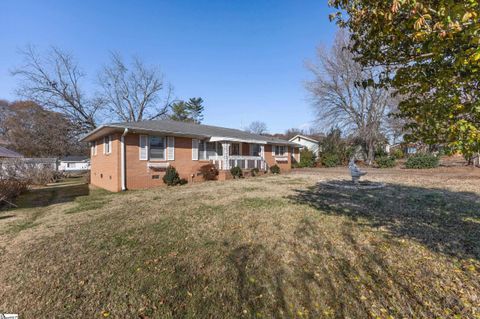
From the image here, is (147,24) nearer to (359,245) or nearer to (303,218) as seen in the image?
(303,218)

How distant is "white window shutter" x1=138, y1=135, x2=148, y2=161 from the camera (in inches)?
461

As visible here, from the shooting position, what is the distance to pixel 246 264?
3.37 m

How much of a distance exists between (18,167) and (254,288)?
16402 millimetres

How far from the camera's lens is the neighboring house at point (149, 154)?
1120 cm

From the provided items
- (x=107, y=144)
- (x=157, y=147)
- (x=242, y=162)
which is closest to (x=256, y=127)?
(x=242, y=162)

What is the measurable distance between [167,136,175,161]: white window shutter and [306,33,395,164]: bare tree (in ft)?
67.5

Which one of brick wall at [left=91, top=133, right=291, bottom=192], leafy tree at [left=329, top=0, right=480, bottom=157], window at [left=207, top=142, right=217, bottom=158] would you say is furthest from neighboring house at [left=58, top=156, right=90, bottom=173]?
leafy tree at [left=329, top=0, right=480, bottom=157]

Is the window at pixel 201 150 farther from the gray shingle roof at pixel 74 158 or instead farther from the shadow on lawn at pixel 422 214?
the gray shingle roof at pixel 74 158

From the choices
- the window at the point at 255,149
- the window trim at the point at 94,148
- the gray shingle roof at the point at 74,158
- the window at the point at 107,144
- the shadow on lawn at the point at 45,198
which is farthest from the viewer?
the gray shingle roof at the point at 74,158

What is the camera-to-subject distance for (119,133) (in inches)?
442

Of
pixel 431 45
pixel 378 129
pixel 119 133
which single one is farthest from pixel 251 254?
pixel 378 129

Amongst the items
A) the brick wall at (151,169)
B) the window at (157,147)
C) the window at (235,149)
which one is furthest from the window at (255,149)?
the window at (157,147)

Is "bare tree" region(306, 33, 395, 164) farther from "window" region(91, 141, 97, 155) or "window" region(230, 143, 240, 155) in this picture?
"window" region(91, 141, 97, 155)

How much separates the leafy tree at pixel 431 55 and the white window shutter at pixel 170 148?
1105 centimetres
